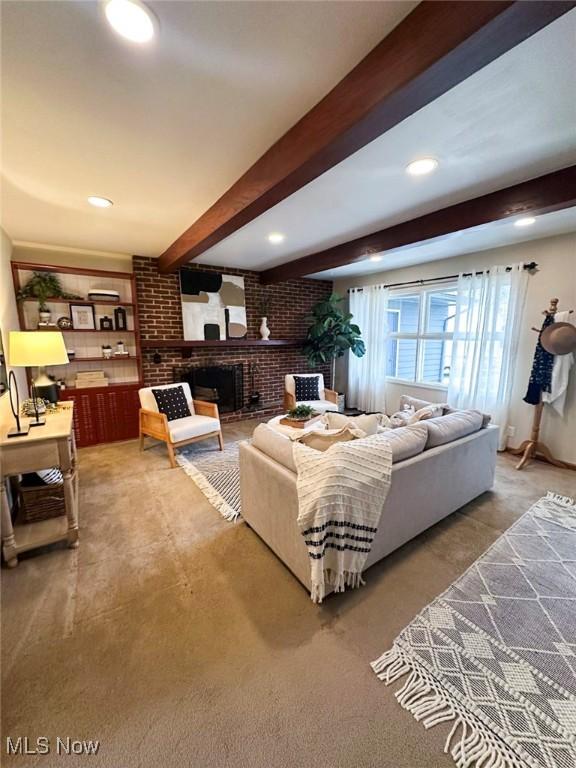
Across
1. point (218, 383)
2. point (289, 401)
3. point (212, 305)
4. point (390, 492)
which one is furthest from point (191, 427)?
point (390, 492)

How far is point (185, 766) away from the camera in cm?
98

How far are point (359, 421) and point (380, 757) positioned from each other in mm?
1560

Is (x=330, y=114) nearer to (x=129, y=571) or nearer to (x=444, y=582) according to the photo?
(x=444, y=582)

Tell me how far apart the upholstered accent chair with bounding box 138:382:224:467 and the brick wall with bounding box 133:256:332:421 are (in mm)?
824

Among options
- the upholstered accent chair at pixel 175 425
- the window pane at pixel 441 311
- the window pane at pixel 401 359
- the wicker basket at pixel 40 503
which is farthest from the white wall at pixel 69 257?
the window pane at pixel 441 311

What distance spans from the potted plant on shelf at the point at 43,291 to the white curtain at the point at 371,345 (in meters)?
4.11

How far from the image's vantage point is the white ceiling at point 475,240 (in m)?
2.63

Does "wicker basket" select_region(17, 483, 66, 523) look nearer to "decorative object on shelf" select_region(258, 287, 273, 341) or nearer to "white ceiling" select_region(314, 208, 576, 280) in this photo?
"decorative object on shelf" select_region(258, 287, 273, 341)

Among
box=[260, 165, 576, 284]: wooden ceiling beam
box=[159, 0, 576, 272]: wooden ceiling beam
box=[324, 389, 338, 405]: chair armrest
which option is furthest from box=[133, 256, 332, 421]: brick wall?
box=[159, 0, 576, 272]: wooden ceiling beam

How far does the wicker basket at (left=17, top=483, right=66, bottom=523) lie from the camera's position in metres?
2.10

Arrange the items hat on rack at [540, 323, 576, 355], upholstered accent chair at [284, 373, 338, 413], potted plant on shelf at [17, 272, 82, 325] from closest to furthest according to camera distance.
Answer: hat on rack at [540, 323, 576, 355] → potted plant on shelf at [17, 272, 82, 325] → upholstered accent chair at [284, 373, 338, 413]

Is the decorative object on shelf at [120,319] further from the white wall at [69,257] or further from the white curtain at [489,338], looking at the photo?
the white curtain at [489,338]

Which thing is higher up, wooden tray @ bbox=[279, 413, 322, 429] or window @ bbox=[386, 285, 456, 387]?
window @ bbox=[386, 285, 456, 387]

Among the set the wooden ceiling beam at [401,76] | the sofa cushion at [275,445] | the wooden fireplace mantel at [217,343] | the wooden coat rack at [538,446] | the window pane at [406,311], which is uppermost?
the wooden ceiling beam at [401,76]
